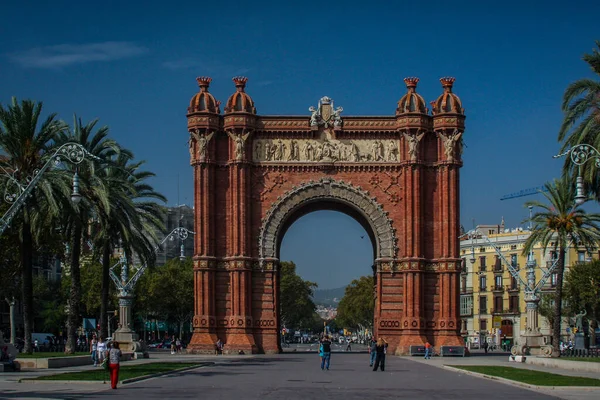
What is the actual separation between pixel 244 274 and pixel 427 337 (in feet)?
39.7

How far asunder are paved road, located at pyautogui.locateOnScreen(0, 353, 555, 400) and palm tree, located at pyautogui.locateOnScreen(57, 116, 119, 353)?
11.4 m

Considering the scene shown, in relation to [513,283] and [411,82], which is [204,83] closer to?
[411,82]

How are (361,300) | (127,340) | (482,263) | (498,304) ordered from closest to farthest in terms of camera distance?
(127,340) < (498,304) < (482,263) < (361,300)

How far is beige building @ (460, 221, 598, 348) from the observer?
113 metres

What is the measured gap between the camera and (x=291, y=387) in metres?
31.5

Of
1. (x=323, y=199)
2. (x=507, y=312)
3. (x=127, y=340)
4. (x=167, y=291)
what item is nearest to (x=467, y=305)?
(x=507, y=312)

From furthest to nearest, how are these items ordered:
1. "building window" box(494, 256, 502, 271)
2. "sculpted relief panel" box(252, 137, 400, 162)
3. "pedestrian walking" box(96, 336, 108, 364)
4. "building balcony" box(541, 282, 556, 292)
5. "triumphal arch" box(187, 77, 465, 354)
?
"building window" box(494, 256, 502, 271)
"building balcony" box(541, 282, 556, 292)
"sculpted relief panel" box(252, 137, 400, 162)
"triumphal arch" box(187, 77, 465, 354)
"pedestrian walking" box(96, 336, 108, 364)

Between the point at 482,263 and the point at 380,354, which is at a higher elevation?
the point at 482,263

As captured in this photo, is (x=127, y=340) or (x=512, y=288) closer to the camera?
(x=127, y=340)

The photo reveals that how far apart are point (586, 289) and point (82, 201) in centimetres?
5534

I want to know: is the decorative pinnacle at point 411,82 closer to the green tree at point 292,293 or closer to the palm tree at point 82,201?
the palm tree at point 82,201

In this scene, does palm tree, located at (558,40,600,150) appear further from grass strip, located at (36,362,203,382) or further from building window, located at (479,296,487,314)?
building window, located at (479,296,487,314)

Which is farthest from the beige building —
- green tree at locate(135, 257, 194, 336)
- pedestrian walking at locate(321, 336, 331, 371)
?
pedestrian walking at locate(321, 336, 331, 371)

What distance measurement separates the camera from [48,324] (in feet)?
361
